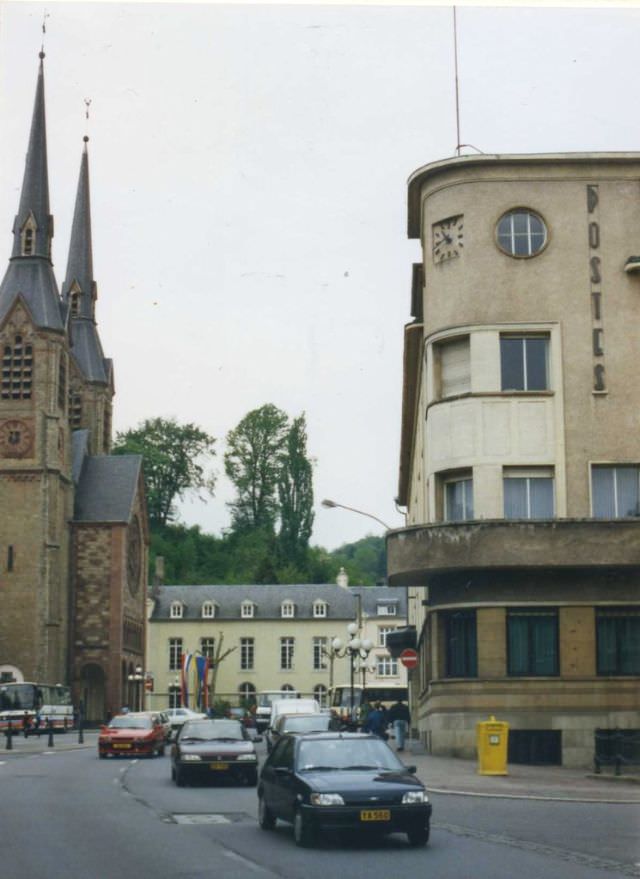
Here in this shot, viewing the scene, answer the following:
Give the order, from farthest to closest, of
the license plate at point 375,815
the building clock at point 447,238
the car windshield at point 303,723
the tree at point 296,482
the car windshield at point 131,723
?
1. the tree at point 296,482
2. the car windshield at point 131,723
3. the building clock at point 447,238
4. the car windshield at point 303,723
5. the license plate at point 375,815

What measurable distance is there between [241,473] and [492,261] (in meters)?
83.5

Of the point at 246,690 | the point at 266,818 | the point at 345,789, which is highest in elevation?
the point at 345,789

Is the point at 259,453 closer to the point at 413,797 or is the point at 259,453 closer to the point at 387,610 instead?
the point at 387,610

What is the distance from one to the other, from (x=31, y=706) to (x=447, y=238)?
145ft

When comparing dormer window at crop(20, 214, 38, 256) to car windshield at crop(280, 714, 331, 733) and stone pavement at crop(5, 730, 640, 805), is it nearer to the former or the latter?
car windshield at crop(280, 714, 331, 733)

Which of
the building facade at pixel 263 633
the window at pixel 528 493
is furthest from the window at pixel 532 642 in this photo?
the building facade at pixel 263 633

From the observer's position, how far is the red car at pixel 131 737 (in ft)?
136

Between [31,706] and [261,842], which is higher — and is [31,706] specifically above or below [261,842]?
above

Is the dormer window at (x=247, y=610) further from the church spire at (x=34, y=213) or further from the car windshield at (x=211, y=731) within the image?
the car windshield at (x=211, y=731)

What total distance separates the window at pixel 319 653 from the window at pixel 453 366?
76.6m

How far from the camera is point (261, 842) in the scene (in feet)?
56.3

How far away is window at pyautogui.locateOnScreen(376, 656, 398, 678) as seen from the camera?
355 ft

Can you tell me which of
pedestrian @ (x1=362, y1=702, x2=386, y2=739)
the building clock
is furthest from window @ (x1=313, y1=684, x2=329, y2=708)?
the building clock

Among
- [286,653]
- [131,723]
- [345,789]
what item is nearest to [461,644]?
[131,723]
